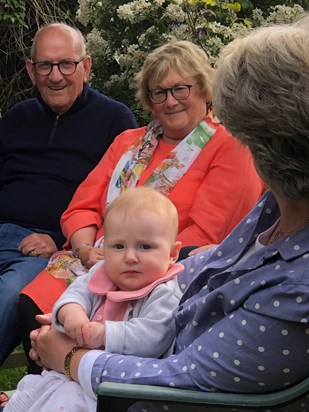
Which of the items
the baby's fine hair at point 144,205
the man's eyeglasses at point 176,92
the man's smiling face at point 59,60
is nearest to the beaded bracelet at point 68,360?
the baby's fine hair at point 144,205

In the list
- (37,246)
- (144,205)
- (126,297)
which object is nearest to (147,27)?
(37,246)

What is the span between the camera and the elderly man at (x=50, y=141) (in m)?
3.99

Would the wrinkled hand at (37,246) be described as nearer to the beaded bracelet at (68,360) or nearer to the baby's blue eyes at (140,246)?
the baby's blue eyes at (140,246)

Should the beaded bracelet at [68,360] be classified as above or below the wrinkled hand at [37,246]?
above

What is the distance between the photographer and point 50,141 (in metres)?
4.12

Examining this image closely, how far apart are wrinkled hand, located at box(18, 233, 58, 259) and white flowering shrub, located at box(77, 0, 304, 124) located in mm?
1820

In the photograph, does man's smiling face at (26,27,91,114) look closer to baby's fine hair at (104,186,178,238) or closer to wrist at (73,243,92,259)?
wrist at (73,243,92,259)

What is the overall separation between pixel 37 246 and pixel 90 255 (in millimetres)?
403

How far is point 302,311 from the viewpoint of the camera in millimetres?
1735

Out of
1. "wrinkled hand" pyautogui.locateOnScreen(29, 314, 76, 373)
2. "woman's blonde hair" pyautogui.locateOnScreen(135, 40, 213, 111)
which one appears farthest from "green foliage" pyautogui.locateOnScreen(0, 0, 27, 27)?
"wrinkled hand" pyautogui.locateOnScreen(29, 314, 76, 373)

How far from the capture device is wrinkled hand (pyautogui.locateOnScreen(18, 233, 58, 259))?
3.80 metres

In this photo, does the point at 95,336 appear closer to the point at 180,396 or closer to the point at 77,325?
the point at 77,325

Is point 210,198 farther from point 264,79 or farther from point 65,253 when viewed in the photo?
point 264,79

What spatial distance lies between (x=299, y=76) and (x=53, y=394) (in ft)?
3.73
